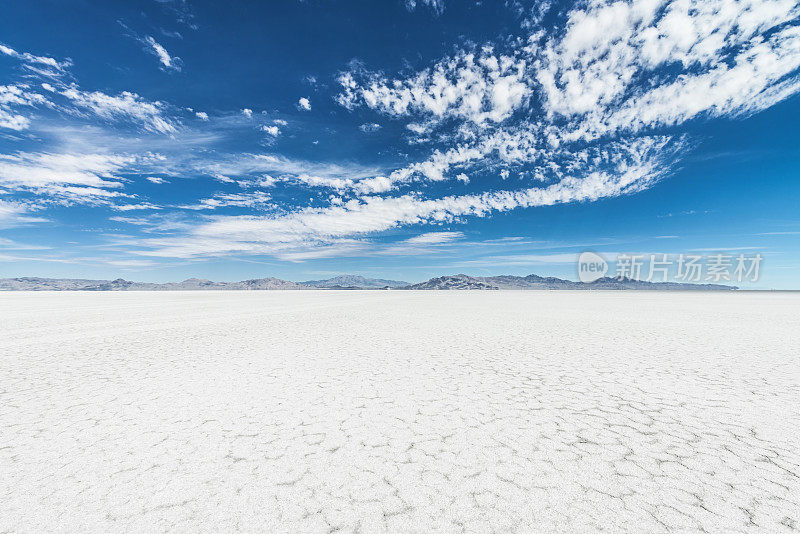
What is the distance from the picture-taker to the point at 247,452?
379 cm

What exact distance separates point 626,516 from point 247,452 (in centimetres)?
369

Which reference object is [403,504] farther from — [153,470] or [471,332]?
[471,332]

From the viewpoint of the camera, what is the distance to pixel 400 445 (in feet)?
12.9

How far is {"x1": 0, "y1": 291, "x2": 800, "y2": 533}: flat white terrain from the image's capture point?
108 inches

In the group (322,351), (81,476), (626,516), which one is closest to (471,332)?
(322,351)

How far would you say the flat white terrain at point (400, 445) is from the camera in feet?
9.04

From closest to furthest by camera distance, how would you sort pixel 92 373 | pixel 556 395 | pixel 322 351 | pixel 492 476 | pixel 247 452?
pixel 492 476 < pixel 247 452 < pixel 556 395 < pixel 92 373 < pixel 322 351

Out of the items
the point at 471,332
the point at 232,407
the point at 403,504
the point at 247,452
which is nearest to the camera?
the point at 403,504

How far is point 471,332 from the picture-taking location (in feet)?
43.6

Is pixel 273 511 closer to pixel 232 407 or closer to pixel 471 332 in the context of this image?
pixel 232 407

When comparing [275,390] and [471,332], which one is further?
[471,332]

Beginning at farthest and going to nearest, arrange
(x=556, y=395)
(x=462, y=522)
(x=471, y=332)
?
(x=471, y=332), (x=556, y=395), (x=462, y=522)

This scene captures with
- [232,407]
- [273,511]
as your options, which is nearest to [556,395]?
[273,511]

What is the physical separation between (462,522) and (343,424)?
7.49ft
